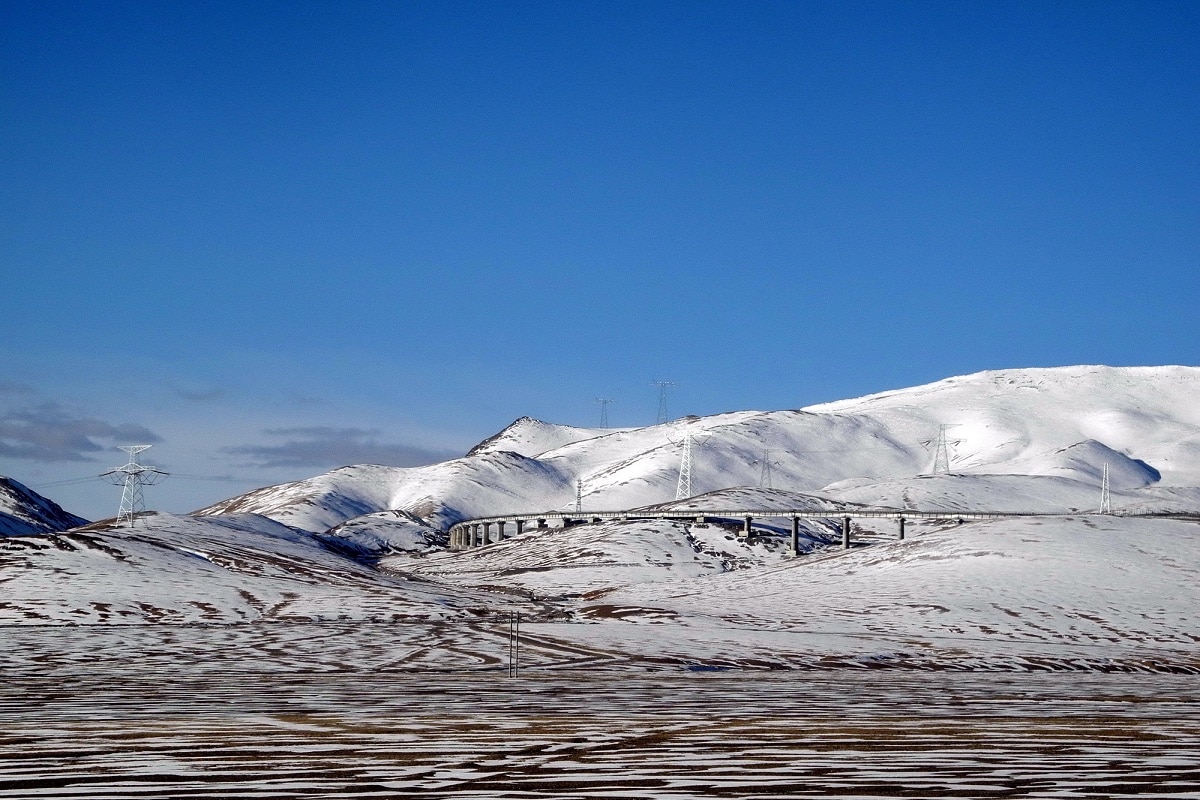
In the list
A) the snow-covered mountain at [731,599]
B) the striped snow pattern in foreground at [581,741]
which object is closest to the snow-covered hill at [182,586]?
the snow-covered mountain at [731,599]

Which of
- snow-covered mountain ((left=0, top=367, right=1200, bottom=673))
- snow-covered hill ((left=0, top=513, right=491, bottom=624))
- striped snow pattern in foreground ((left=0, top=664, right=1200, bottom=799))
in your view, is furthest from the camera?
snow-covered hill ((left=0, top=513, right=491, bottom=624))

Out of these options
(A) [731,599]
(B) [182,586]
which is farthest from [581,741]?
(A) [731,599]

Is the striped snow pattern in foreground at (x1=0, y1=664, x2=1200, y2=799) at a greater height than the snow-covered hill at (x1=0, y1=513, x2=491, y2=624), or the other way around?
the snow-covered hill at (x1=0, y1=513, x2=491, y2=624)

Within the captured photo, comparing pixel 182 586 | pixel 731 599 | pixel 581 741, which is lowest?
pixel 581 741

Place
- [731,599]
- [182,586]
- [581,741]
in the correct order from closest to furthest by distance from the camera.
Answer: [581,741], [182,586], [731,599]

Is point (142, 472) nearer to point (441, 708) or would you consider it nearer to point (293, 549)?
point (293, 549)

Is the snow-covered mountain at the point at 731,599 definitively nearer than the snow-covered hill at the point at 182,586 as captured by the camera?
Yes

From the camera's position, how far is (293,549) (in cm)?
15488

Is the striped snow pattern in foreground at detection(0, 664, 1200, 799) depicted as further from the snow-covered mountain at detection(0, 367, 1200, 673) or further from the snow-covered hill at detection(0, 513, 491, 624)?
the snow-covered hill at detection(0, 513, 491, 624)

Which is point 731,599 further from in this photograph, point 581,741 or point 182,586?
point 581,741

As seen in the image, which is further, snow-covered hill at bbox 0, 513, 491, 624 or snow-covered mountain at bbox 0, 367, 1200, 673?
snow-covered hill at bbox 0, 513, 491, 624

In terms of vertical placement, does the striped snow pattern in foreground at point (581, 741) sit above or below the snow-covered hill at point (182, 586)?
below

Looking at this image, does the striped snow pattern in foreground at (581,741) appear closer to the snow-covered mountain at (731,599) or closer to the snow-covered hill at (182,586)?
the snow-covered mountain at (731,599)

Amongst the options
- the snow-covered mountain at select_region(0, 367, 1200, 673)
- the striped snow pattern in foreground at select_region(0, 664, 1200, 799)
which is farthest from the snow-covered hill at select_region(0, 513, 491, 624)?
the striped snow pattern in foreground at select_region(0, 664, 1200, 799)
